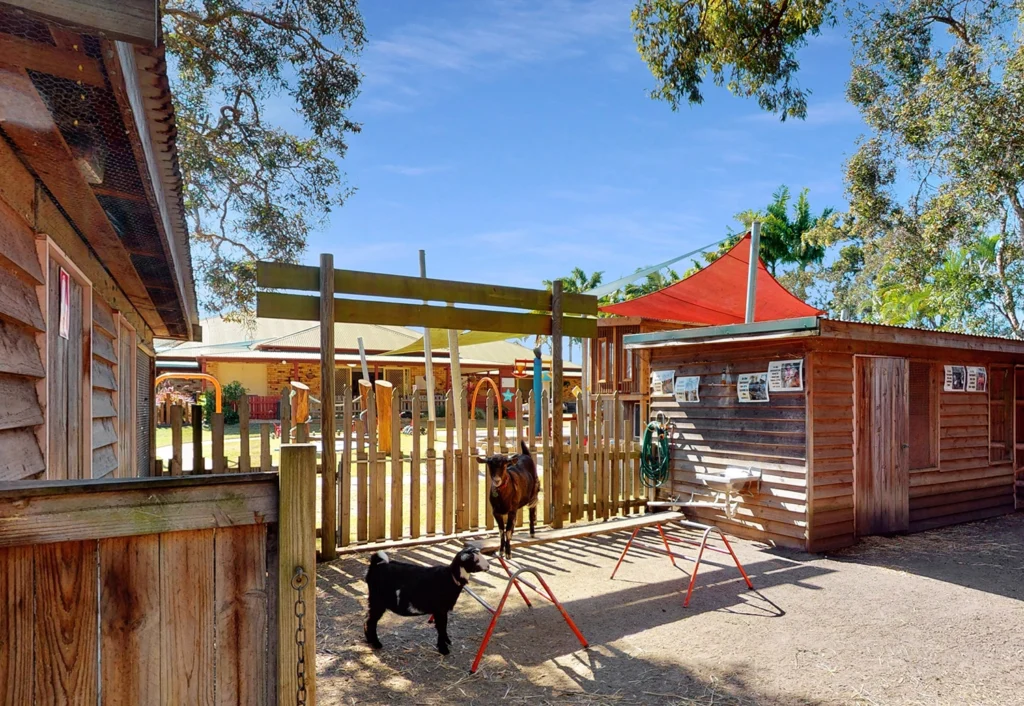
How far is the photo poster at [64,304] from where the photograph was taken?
3.03 m

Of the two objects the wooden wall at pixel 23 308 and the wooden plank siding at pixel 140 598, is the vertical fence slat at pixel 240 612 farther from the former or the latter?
the wooden wall at pixel 23 308

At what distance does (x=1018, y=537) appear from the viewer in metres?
8.27

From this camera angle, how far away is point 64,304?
3092 millimetres

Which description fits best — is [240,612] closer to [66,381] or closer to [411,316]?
[66,381]

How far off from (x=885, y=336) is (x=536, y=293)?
409 centimetres

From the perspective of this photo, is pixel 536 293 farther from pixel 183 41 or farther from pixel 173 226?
pixel 183 41

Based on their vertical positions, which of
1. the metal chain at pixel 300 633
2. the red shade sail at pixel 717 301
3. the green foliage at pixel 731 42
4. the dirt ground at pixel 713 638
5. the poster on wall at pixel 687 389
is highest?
the green foliage at pixel 731 42

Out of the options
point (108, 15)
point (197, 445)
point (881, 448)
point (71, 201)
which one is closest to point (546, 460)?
point (197, 445)

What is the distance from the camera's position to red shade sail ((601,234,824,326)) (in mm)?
11430

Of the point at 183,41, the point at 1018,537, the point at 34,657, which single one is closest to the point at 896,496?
the point at 1018,537

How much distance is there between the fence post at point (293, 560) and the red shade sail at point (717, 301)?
9.32m

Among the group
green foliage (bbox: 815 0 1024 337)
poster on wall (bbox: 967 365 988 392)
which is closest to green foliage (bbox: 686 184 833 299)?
green foliage (bbox: 815 0 1024 337)

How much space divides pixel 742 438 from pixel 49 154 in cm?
737

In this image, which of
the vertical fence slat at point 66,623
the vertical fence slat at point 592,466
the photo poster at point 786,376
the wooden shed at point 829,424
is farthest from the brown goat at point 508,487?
the vertical fence slat at point 66,623
